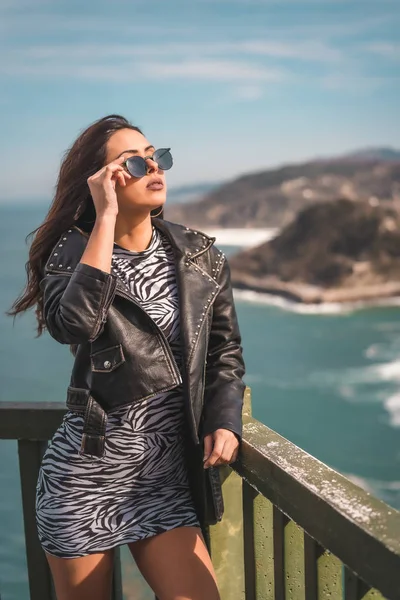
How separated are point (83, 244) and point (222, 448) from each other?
58 cm

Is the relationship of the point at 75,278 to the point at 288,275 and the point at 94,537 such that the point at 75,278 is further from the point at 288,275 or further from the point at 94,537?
the point at 288,275

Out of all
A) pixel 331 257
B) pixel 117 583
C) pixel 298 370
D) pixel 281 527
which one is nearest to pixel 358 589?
pixel 281 527

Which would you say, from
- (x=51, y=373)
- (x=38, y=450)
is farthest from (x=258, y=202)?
(x=38, y=450)

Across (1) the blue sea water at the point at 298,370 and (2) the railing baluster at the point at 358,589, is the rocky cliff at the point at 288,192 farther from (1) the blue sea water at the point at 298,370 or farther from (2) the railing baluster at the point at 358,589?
(2) the railing baluster at the point at 358,589

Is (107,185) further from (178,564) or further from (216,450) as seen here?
(178,564)

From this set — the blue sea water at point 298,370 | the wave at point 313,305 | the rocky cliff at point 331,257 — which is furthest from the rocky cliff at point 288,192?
the wave at point 313,305

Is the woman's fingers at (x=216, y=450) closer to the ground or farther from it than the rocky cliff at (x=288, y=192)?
farther from it

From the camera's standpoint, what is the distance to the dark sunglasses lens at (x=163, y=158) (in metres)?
1.80

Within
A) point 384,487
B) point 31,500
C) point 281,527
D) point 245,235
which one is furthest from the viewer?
point 245,235

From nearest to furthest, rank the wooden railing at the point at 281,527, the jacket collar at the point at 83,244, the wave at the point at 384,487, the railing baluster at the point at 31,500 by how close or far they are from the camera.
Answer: the wooden railing at the point at 281,527 → the jacket collar at the point at 83,244 → the railing baluster at the point at 31,500 → the wave at the point at 384,487

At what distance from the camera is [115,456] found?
169 cm

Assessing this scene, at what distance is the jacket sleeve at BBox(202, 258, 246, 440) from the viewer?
66.8 inches

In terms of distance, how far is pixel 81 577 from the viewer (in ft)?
5.59

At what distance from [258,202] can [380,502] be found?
1410 inches
